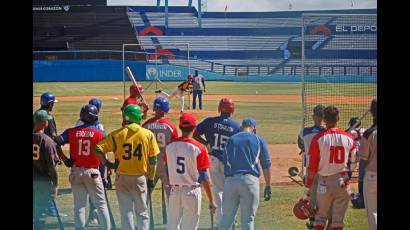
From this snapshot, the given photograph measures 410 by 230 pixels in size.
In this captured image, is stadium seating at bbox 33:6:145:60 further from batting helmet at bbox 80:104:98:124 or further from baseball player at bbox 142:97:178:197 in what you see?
batting helmet at bbox 80:104:98:124

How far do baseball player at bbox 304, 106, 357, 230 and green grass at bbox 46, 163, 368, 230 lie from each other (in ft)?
6.13

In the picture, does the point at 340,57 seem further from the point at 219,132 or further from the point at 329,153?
the point at 329,153

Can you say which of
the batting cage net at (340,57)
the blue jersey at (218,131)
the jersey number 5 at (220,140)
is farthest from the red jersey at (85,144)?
the batting cage net at (340,57)

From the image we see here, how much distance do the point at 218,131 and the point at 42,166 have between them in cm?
247

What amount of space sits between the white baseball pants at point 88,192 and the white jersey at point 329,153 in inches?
110

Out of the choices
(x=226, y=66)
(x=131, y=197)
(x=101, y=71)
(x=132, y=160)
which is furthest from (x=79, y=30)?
(x=132, y=160)

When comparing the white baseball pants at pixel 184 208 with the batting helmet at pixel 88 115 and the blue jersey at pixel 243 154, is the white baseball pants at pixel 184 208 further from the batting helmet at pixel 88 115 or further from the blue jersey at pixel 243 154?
the batting helmet at pixel 88 115

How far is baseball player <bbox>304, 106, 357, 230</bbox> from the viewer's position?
8508mm

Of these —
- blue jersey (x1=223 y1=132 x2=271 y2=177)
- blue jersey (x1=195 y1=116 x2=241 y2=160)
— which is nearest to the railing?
blue jersey (x1=195 y1=116 x2=241 y2=160)

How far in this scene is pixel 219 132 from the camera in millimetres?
9664

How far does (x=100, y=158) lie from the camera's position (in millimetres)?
8664

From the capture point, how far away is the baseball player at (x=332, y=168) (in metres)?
8.51
